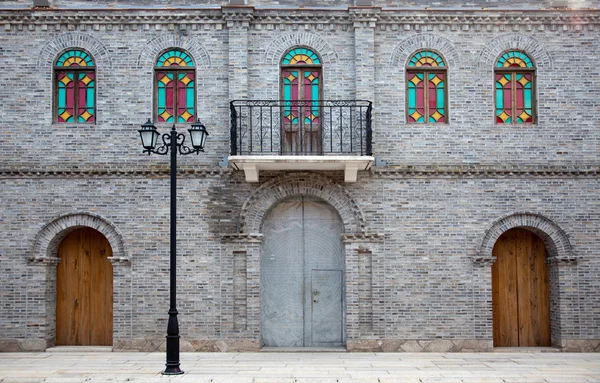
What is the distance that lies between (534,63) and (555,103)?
0.96 metres

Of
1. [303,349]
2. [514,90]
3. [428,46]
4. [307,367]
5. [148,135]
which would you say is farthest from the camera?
[514,90]

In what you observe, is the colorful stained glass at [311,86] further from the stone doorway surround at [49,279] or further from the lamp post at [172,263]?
the stone doorway surround at [49,279]

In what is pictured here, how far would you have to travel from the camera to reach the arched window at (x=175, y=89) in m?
16.8

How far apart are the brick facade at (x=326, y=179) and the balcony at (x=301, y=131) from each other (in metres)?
0.33

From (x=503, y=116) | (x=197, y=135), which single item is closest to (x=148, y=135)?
(x=197, y=135)

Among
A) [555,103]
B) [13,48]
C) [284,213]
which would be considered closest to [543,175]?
[555,103]

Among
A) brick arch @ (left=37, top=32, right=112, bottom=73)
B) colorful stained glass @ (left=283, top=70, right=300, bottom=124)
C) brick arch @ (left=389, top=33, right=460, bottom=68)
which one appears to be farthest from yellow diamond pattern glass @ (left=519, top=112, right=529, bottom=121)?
brick arch @ (left=37, top=32, right=112, bottom=73)

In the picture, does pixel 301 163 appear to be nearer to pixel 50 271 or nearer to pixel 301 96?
pixel 301 96

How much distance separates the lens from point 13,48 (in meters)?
16.7

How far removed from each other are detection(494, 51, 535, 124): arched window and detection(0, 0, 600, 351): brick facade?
24 cm

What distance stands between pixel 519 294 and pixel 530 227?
1514 millimetres

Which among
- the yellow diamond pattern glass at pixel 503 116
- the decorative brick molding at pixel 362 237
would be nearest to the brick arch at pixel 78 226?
the decorative brick molding at pixel 362 237

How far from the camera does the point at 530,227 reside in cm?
1661

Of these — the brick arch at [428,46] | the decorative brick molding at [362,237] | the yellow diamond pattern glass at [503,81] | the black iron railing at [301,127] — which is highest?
the brick arch at [428,46]
